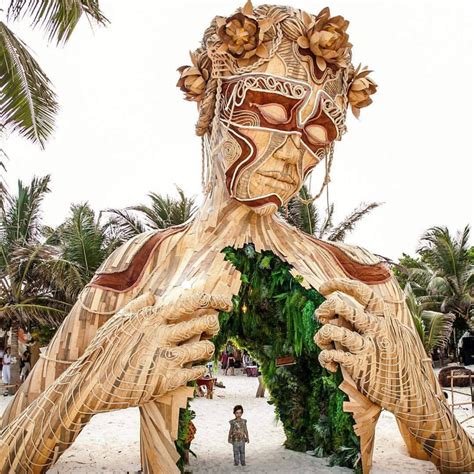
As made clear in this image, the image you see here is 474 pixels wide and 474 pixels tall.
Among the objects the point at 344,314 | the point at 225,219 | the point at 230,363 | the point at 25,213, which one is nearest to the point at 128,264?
→ the point at 225,219

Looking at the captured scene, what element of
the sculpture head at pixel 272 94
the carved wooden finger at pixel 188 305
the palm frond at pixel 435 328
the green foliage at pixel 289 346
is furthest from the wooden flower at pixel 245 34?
the palm frond at pixel 435 328

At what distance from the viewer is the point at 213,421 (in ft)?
29.0

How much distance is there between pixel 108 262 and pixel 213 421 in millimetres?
5063

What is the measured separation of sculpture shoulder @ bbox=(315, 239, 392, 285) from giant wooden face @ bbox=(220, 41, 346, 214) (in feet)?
2.83

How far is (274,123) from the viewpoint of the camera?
4.36 m

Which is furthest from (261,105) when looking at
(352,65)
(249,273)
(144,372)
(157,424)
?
(157,424)

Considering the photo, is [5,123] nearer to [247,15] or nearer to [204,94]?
[204,94]

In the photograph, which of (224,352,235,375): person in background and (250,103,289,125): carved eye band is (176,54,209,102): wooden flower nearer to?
(250,103,289,125): carved eye band

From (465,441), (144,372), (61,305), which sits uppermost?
(61,305)

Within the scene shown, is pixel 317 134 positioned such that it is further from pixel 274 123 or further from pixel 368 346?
pixel 368 346

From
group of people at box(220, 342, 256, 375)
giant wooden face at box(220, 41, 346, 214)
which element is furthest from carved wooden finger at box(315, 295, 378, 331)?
group of people at box(220, 342, 256, 375)

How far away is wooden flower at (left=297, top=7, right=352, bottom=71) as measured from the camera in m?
4.37

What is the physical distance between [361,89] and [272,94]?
90 centimetres

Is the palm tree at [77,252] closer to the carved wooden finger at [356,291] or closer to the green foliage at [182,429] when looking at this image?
the green foliage at [182,429]
